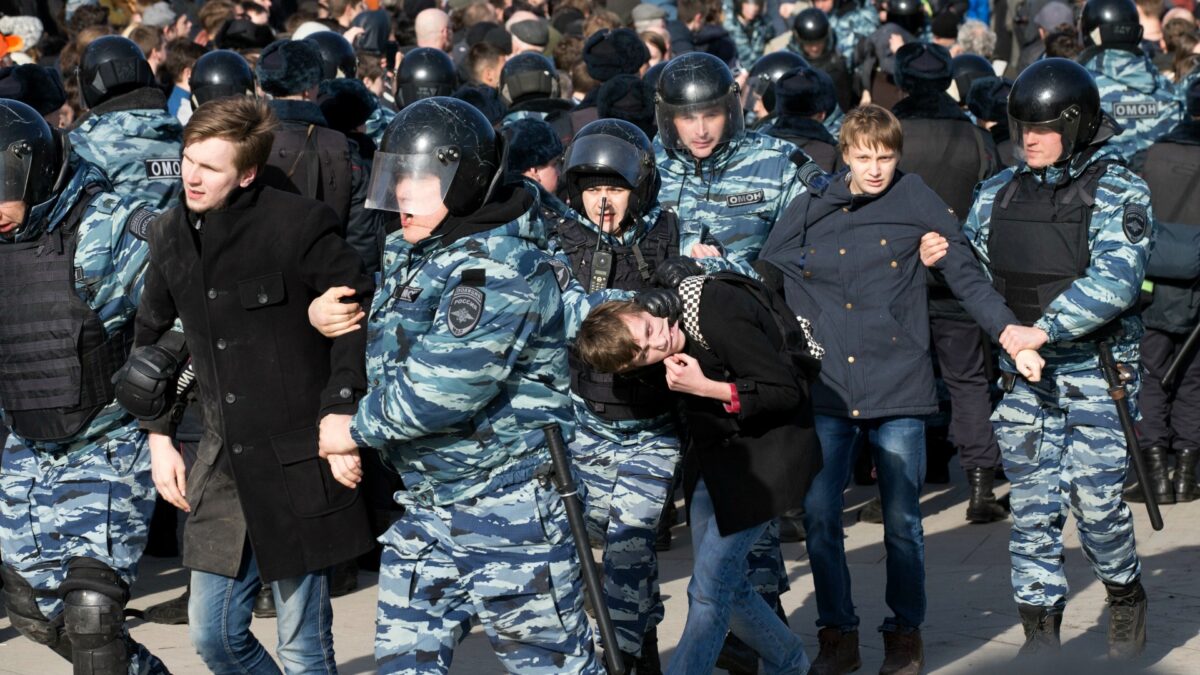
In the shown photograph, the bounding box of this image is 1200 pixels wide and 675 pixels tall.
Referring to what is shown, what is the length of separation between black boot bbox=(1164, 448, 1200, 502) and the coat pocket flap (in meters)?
5.14

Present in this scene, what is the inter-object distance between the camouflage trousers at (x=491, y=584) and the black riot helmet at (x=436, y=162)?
2.41ft

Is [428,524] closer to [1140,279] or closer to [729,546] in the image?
[729,546]

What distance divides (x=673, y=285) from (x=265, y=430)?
1.24m

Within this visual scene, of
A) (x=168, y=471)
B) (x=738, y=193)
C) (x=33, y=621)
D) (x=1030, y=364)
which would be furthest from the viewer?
(x=738, y=193)

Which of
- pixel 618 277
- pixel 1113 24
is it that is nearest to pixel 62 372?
pixel 618 277

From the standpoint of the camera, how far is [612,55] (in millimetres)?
9711

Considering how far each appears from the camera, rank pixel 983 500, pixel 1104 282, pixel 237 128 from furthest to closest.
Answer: pixel 983 500 < pixel 1104 282 < pixel 237 128

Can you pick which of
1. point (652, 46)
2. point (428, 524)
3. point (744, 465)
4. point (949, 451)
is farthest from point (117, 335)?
point (652, 46)

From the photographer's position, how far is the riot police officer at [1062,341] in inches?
225

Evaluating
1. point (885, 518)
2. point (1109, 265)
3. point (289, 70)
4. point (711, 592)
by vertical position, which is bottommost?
point (885, 518)

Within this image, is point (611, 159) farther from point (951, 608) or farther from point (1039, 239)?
point (951, 608)

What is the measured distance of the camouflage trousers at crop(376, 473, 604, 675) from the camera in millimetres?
4254

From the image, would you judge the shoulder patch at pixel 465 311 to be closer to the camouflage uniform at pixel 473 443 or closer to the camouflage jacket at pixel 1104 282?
the camouflage uniform at pixel 473 443

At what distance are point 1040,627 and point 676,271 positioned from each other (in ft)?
6.39
